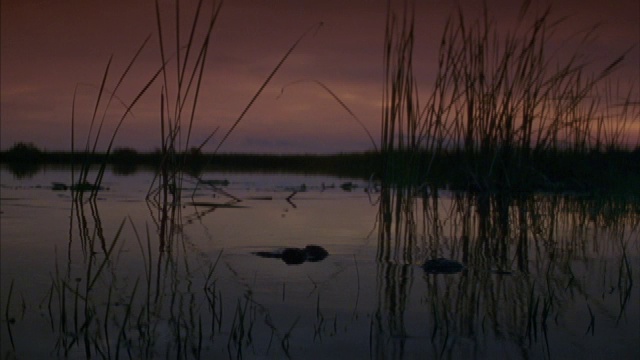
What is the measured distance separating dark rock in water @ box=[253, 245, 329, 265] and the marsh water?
0.09ft

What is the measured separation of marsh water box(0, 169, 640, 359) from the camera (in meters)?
1.41

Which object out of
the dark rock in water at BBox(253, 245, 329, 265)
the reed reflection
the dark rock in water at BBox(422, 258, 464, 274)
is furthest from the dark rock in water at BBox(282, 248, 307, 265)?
the dark rock in water at BBox(422, 258, 464, 274)

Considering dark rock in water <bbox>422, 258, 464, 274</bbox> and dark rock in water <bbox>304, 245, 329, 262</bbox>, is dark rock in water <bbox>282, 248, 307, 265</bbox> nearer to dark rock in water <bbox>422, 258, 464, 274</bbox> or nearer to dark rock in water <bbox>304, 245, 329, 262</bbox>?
dark rock in water <bbox>304, 245, 329, 262</bbox>

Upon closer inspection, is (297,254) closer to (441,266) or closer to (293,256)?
(293,256)

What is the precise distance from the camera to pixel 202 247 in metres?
2.66

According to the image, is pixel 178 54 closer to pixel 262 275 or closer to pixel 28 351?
pixel 262 275

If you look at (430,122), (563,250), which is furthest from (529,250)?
(430,122)

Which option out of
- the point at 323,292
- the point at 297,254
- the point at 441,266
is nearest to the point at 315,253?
the point at 297,254

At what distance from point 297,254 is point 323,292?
0.51 metres

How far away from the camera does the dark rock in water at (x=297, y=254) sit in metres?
2.38

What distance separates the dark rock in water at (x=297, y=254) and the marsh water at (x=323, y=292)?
26 millimetres

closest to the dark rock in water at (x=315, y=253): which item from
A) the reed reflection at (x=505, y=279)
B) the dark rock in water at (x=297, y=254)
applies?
the dark rock in water at (x=297, y=254)

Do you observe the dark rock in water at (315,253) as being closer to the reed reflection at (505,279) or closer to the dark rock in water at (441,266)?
the reed reflection at (505,279)

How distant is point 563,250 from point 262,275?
3.90ft
